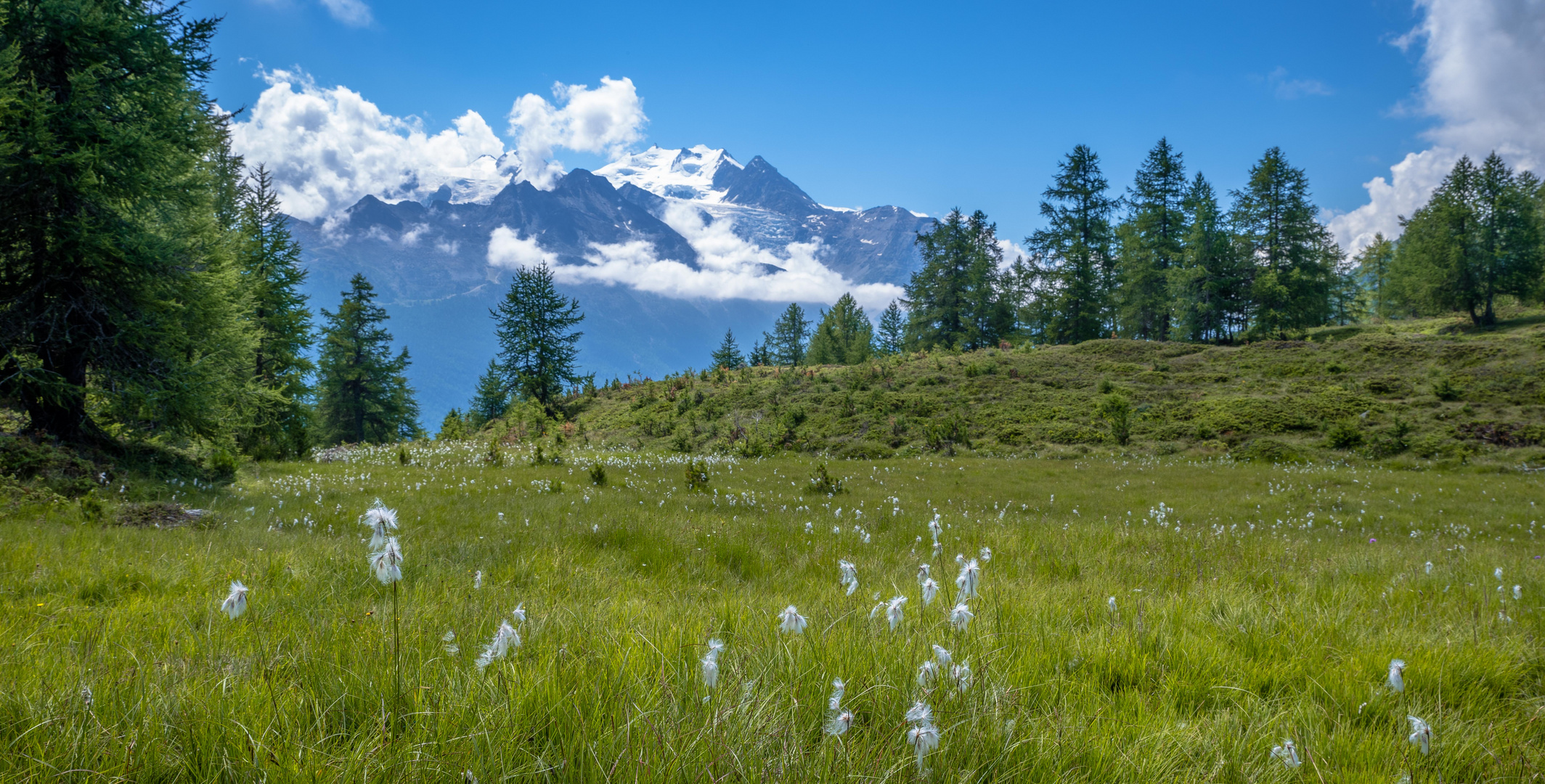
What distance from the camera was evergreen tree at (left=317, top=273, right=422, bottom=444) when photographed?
47406mm

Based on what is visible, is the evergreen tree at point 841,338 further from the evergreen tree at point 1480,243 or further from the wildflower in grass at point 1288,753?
the wildflower in grass at point 1288,753

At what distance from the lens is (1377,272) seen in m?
76.6

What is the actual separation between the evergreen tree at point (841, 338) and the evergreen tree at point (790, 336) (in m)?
7.10

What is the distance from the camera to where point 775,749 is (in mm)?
1710

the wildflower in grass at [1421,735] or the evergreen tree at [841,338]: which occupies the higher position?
the evergreen tree at [841,338]

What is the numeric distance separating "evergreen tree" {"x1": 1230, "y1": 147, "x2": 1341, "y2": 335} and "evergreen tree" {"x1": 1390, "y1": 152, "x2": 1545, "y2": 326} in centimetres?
688

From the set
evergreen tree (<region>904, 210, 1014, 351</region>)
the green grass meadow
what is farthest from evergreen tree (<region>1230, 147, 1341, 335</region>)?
the green grass meadow

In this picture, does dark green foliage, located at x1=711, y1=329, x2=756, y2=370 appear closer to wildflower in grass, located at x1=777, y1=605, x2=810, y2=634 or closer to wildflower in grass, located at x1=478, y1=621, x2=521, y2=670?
wildflower in grass, located at x1=777, y1=605, x2=810, y2=634

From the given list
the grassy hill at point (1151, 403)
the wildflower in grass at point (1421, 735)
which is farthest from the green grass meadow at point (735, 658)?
the grassy hill at point (1151, 403)

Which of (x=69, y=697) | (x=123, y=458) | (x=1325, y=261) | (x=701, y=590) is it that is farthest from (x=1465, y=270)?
(x=123, y=458)

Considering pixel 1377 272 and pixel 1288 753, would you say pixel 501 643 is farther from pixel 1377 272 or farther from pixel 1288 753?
pixel 1377 272

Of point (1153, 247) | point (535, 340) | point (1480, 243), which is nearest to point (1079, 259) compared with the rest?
point (1153, 247)

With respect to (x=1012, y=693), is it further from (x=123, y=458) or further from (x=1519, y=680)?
(x=123, y=458)

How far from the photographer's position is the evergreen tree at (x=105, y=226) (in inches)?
424
